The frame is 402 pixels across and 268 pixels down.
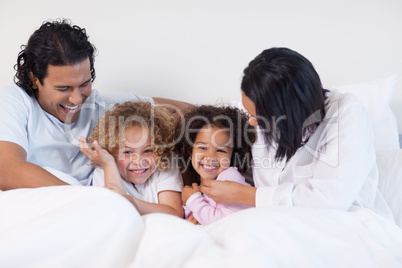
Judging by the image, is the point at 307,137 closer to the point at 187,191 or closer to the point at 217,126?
the point at 217,126

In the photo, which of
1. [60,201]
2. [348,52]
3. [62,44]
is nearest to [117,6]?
[62,44]

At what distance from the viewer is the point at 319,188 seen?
1.30 meters

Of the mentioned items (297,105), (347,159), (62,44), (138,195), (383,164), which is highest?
(62,44)

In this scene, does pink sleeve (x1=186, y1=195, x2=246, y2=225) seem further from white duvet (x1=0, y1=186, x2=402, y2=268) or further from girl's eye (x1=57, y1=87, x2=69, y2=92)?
girl's eye (x1=57, y1=87, x2=69, y2=92)

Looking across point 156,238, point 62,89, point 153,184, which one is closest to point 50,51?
point 62,89

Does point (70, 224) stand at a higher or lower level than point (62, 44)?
lower

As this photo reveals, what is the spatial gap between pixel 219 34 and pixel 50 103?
97 centimetres

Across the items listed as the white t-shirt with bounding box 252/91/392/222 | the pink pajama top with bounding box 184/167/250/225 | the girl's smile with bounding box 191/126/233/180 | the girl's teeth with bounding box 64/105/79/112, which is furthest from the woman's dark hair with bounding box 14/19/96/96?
the white t-shirt with bounding box 252/91/392/222

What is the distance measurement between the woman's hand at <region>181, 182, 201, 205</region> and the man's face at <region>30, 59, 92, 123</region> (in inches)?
20.5

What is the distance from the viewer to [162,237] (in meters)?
0.99

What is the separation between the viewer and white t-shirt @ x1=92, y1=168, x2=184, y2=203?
1628 millimetres

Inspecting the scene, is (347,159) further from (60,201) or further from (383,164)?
(60,201)

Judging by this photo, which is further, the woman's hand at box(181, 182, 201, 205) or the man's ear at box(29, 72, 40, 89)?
the man's ear at box(29, 72, 40, 89)

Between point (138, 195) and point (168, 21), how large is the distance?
3.43 ft
